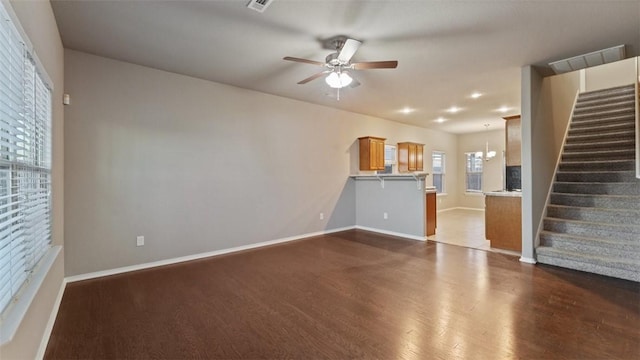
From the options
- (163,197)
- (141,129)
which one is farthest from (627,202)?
(141,129)

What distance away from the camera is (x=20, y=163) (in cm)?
163

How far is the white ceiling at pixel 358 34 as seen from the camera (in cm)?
246

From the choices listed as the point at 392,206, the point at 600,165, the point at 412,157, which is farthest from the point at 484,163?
the point at 392,206

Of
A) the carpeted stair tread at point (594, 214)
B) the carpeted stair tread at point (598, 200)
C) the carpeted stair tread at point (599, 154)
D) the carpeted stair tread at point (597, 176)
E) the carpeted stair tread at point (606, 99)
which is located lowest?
the carpeted stair tread at point (594, 214)

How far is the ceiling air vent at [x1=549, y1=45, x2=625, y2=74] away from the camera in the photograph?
3305 mm

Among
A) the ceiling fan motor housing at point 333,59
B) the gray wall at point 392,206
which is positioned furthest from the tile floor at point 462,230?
the ceiling fan motor housing at point 333,59

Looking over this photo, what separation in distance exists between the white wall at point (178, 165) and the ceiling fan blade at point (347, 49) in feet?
7.07

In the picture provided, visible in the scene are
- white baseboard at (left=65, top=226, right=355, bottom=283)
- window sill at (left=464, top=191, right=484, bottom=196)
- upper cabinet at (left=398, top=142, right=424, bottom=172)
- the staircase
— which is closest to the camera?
white baseboard at (left=65, top=226, right=355, bottom=283)

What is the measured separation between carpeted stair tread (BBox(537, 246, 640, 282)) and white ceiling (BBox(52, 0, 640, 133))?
8.00 feet

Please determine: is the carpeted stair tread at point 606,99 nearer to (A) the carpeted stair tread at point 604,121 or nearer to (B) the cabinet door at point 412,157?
(A) the carpeted stair tread at point 604,121

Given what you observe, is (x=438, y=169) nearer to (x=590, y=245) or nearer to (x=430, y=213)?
(x=430, y=213)

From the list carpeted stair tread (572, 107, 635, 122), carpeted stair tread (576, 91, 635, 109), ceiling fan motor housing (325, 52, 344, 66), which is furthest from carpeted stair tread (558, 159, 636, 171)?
ceiling fan motor housing (325, 52, 344, 66)

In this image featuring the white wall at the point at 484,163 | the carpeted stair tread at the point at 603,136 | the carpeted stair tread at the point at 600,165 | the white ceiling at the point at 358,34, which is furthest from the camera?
the white wall at the point at 484,163

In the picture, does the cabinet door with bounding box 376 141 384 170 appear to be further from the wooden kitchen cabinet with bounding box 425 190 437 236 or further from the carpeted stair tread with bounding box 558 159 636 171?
the carpeted stair tread with bounding box 558 159 636 171
